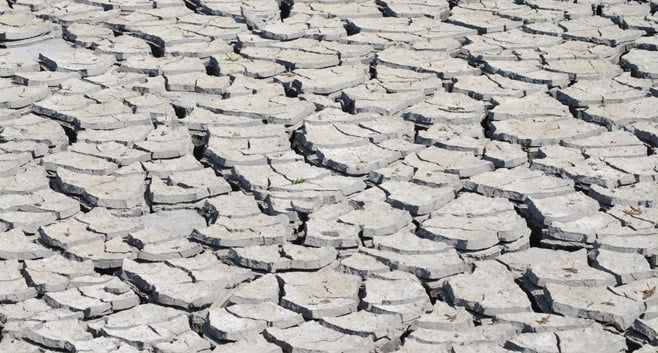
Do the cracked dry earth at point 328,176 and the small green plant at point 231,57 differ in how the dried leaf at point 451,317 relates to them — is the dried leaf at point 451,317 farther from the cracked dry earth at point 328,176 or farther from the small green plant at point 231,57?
the small green plant at point 231,57

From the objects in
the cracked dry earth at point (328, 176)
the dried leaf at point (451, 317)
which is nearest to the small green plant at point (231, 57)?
the cracked dry earth at point (328, 176)

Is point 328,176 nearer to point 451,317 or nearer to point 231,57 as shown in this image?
point 451,317

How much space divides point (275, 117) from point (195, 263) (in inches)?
48.5

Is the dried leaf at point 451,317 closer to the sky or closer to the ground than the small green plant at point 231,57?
closer to the ground

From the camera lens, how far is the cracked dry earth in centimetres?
331

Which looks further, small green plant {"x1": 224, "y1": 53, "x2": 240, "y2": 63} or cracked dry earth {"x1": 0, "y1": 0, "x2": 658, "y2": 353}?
small green plant {"x1": 224, "y1": 53, "x2": 240, "y2": 63}

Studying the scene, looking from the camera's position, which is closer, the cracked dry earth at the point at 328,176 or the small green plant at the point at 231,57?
the cracked dry earth at the point at 328,176

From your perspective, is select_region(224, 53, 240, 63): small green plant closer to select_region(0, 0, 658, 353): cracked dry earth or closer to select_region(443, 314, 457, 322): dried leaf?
select_region(0, 0, 658, 353): cracked dry earth

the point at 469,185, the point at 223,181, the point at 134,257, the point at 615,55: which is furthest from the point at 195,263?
the point at 615,55

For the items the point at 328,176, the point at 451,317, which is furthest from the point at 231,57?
the point at 451,317

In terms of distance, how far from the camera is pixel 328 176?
13.8 feet

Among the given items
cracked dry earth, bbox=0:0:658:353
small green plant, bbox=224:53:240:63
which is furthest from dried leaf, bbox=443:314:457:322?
small green plant, bbox=224:53:240:63

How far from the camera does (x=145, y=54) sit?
539 centimetres

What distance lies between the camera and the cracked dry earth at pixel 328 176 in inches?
130
